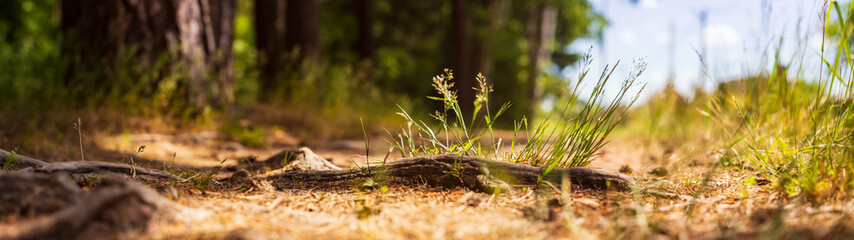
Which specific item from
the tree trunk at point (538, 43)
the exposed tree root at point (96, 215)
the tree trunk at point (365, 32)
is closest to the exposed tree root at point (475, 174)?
the exposed tree root at point (96, 215)

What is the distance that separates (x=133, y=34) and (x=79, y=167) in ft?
8.52

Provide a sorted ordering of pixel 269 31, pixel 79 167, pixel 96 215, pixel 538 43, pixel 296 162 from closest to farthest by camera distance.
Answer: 1. pixel 96 215
2. pixel 79 167
3. pixel 296 162
4. pixel 269 31
5. pixel 538 43

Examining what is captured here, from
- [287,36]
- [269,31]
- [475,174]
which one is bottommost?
[475,174]

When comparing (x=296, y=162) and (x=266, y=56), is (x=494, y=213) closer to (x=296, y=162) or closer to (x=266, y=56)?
(x=296, y=162)

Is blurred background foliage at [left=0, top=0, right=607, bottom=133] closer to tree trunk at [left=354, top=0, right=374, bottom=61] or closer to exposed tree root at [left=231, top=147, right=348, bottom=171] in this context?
tree trunk at [left=354, top=0, right=374, bottom=61]

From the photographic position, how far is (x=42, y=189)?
4.53ft

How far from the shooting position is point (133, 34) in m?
4.09

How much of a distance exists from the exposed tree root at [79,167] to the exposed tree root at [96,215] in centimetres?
49

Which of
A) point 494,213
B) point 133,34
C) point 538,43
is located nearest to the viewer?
point 494,213

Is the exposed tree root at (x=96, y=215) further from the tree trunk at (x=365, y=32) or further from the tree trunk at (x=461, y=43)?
the tree trunk at (x=365, y=32)

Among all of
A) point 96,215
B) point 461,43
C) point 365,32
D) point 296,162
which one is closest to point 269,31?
point 365,32

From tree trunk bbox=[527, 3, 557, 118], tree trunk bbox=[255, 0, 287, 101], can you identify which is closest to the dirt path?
tree trunk bbox=[255, 0, 287, 101]

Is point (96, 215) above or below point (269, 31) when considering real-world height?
below

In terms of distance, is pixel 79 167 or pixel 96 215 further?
pixel 79 167
